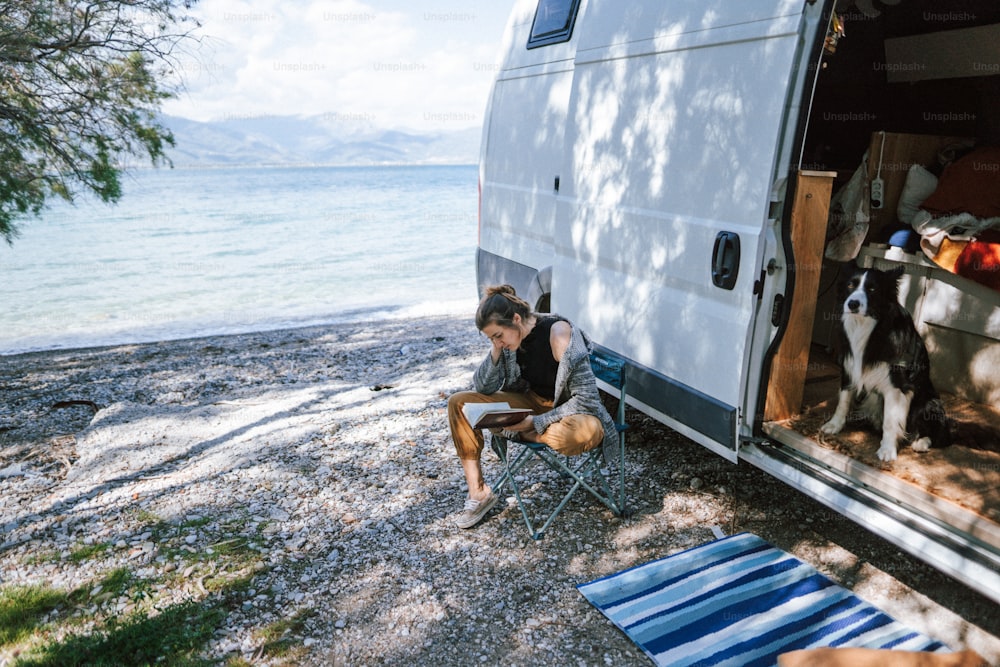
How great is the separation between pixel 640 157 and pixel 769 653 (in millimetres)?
2358

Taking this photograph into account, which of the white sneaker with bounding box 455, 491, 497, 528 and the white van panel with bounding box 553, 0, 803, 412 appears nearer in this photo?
the white van panel with bounding box 553, 0, 803, 412

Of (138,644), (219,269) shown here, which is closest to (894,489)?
(138,644)

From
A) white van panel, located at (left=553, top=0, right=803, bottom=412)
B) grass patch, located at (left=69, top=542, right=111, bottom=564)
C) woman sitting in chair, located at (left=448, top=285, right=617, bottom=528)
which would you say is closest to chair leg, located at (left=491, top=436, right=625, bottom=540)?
woman sitting in chair, located at (left=448, top=285, right=617, bottom=528)

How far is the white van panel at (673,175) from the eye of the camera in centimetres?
278

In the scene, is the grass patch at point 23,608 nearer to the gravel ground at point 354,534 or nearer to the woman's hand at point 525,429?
the gravel ground at point 354,534

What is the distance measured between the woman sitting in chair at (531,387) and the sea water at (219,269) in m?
4.38

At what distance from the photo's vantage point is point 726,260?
2.92 meters

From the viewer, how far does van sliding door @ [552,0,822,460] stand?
9.11 ft

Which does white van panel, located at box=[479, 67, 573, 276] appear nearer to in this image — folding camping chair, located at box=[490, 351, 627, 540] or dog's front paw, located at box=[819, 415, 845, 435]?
folding camping chair, located at box=[490, 351, 627, 540]

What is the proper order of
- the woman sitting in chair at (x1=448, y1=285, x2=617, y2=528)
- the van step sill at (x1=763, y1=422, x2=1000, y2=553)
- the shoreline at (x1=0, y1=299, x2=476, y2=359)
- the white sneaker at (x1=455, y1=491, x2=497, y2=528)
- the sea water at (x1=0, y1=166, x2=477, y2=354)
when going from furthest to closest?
the sea water at (x1=0, y1=166, x2=477, y2=354)
the shoreline at (x1=0, y1=299, x2=476, y2=359)
the white sneaker at (x1=455, y1=491, x2=497, y2=528)
the woman sitting in chair at (x1=448, y1=285, x2=617, y2=528)
the van step sill at (x1=763, y1=422, x2=1000, y2=553)

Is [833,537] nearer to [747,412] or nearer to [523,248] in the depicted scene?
[747,412]

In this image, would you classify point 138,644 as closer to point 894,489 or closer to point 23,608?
point 23,608

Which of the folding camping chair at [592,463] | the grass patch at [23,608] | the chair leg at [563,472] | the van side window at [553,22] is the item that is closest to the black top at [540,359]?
the folding camping chair at [592,463]

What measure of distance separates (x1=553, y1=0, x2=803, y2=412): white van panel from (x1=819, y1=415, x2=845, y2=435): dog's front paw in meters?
0.62
